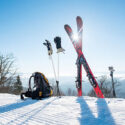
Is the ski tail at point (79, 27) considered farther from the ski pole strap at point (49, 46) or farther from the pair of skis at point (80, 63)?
the ski pole strap at point (49, 46)

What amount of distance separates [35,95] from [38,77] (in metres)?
0.98

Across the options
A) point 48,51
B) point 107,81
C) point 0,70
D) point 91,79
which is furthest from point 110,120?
point 107,81

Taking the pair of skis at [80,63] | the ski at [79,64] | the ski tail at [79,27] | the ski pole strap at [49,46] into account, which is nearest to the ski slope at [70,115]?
the ski pole strap at [49,46]

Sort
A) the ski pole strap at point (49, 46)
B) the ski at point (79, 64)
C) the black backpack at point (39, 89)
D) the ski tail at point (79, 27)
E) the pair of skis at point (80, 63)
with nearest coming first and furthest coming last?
the black backpack at point (39, 89), the ski pole strap at point (49, 46), the pair of skis at point (80, 63), the ski at point (79, 64), the ski tail at point (79, 27)

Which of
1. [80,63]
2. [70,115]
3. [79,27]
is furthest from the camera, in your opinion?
[79,27]

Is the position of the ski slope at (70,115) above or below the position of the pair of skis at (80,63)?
below

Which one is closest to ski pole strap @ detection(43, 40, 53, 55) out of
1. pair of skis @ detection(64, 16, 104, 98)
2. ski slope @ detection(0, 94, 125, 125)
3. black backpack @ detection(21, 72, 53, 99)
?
black backpack @ detection(21, 72, 53, 99)

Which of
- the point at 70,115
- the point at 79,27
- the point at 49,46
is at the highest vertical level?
the point at 79,27

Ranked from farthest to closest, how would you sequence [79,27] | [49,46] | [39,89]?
1. [79,27]
2. [49,46]
3. [39,89]

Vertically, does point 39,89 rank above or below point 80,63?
below

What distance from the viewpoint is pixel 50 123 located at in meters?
2.19

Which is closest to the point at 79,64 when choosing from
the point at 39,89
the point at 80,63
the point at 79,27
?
the point at 80,63

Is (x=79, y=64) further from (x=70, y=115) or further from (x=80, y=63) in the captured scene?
(x=70, y=115)

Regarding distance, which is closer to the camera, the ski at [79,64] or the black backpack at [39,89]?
the black backpack at [39,89]
